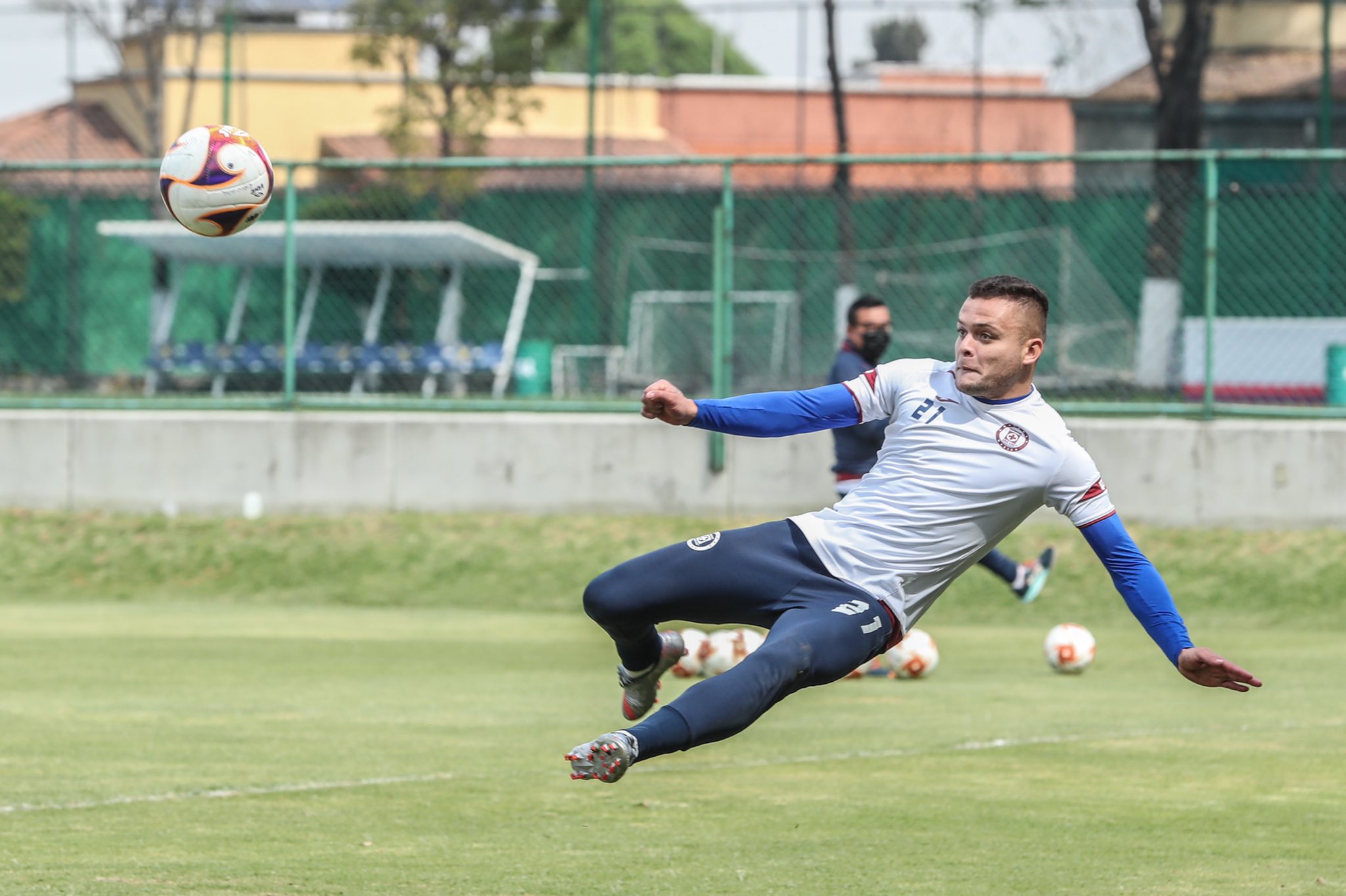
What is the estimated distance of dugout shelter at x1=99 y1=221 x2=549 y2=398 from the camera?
21.1 m

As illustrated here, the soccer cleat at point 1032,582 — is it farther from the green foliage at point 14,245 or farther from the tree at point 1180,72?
the green foliage at point 14,245

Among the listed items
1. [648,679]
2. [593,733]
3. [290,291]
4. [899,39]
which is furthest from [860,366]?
Answer: [899,39]

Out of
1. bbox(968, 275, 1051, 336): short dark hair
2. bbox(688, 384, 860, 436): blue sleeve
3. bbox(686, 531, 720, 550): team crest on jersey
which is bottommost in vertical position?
bbox(686, 531, 720, 550): team crest on jersey

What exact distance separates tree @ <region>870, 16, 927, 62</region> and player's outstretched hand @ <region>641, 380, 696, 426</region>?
22.9 metres

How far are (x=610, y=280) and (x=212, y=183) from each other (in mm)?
15732

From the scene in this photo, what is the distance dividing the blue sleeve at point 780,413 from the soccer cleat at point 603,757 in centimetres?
117

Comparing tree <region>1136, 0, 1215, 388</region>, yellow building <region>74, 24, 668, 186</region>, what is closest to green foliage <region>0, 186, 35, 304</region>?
tree <region>1136, 0, 1215, 388</region>

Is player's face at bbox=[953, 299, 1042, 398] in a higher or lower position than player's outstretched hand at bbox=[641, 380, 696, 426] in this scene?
higher

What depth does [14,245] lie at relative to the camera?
2219 cm

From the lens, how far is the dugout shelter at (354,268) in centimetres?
2111

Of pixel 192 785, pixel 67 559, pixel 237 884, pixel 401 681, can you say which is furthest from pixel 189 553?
pixel 237 884

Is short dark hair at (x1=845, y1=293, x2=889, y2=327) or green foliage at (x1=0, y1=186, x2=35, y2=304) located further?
green foliage at (x1=0, y1=186, x2=35, y2=304)

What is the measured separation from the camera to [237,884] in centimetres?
545

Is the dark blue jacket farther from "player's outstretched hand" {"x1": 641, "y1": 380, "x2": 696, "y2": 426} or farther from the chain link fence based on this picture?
the chain link fence
